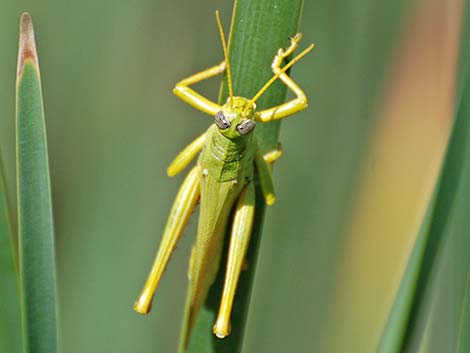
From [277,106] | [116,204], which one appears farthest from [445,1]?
[116,204]

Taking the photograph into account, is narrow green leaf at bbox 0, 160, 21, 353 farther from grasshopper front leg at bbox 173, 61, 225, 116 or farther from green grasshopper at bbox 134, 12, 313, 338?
grasshopper front leg at bbox 173, 61, 225, 116

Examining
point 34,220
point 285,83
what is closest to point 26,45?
point 34,220

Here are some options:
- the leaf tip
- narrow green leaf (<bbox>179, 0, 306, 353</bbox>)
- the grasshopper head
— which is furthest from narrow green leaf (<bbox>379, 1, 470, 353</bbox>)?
the leaf tip

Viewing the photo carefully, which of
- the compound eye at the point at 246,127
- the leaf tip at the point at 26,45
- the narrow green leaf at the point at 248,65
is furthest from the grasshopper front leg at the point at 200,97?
the leaf tip at the point at 26,45

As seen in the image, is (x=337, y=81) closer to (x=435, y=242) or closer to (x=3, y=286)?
(x=435, y=242)

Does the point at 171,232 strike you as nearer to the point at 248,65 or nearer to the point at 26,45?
the point at 248,65
